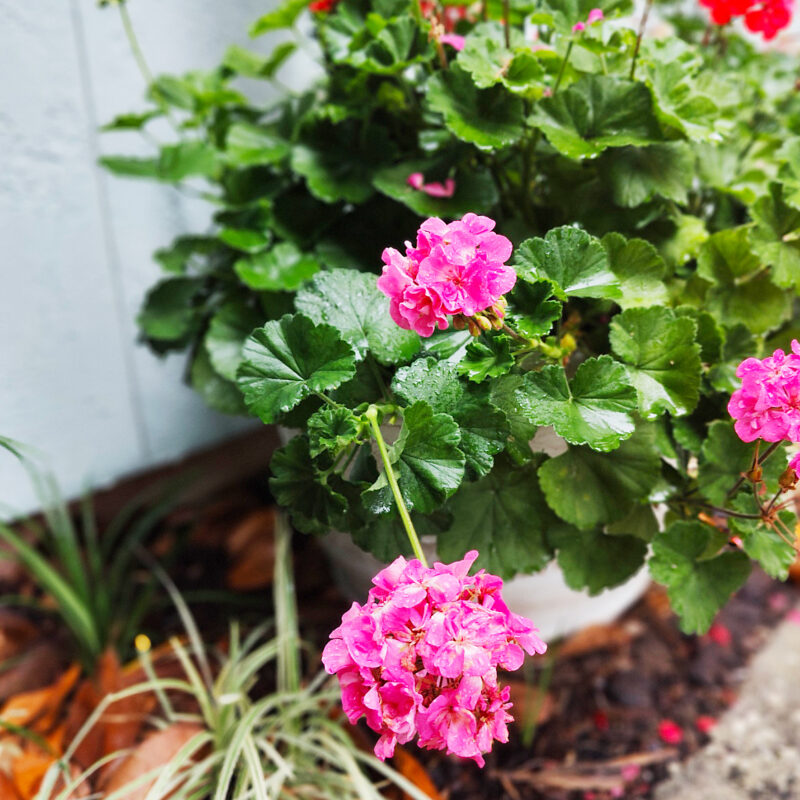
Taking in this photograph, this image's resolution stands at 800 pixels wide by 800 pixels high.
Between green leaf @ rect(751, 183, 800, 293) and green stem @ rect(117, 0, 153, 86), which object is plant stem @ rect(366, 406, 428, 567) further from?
green stem @ rect(117, 0, 153, 86)

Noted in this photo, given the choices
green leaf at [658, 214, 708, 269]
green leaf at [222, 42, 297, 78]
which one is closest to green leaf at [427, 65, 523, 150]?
green leaf at [658, 214, 708, 269]

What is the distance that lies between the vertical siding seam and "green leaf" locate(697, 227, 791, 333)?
0.95 meters

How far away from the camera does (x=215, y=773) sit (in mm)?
818

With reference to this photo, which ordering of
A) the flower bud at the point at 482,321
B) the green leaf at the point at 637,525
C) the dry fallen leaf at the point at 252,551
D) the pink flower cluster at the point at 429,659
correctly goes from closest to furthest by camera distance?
the pink flower cluster at the point at 429,659, the flower bud at the point at 482,321, the green leaf at the point at 637,525, the dry fallen leaf at the point at 252,551

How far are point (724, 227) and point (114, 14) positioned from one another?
991 millimetres

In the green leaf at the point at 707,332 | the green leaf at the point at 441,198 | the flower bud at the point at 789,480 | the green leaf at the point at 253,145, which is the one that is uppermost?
the green leaf at the point at 253,145

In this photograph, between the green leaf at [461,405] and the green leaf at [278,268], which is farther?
the green leaf at [278,268]

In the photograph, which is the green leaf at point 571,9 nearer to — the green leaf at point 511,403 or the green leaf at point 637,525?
the green leaf at point 511,403

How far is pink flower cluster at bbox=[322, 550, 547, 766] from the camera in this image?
0.47 m

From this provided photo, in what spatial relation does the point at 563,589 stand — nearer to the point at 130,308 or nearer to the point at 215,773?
the point at 215,773

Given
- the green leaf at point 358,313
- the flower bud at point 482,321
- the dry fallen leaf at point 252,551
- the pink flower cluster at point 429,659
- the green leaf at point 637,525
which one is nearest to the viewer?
the pink flower cluster at point 429,659

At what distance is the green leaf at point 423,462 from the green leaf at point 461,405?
3 cm

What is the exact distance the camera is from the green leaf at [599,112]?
0.76 metres

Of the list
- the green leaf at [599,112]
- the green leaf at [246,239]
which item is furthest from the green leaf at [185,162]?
the green leaf at [599,112]
